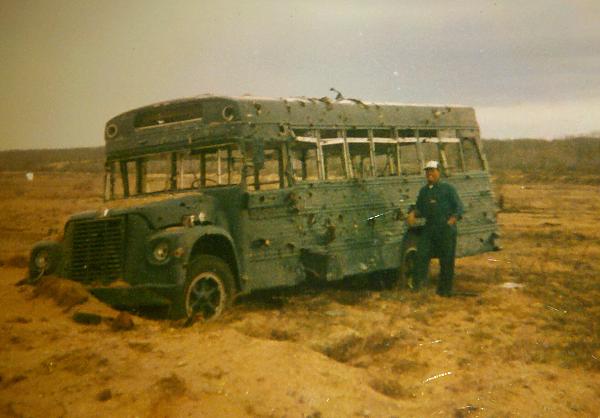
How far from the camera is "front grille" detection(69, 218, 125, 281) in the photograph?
21.7ft

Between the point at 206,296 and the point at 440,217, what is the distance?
3948mm

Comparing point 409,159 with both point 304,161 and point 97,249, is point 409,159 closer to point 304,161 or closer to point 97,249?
point 304,161

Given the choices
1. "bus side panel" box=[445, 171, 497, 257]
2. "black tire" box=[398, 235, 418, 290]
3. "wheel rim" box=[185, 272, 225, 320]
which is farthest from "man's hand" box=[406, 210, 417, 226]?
"wheel rim" box=[185, 272, 225, 320]

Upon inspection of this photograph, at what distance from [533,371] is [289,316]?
2.95 metres

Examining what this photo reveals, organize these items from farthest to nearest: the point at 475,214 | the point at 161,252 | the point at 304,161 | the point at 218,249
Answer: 1. the point at 475,214
2. the point at 304,161
3. the point at 218,249
4. the point at 161,252

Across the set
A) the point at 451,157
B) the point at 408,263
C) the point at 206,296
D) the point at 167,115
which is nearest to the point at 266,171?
the point at 167,115

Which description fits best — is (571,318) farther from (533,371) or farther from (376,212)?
(376,212)

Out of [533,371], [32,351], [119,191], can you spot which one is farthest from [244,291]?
[533,371]

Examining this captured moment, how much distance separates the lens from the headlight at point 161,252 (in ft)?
21.0

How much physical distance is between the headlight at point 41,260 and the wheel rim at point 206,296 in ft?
5.76

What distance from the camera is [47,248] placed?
706 cm

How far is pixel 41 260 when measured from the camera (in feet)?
23.1

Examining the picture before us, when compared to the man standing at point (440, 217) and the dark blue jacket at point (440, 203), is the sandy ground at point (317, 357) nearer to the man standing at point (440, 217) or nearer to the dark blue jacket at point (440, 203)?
the man standing at point (440, 217)

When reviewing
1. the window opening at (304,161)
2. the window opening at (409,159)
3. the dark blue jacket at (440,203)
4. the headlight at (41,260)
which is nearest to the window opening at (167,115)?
the window opening at (304,161)
